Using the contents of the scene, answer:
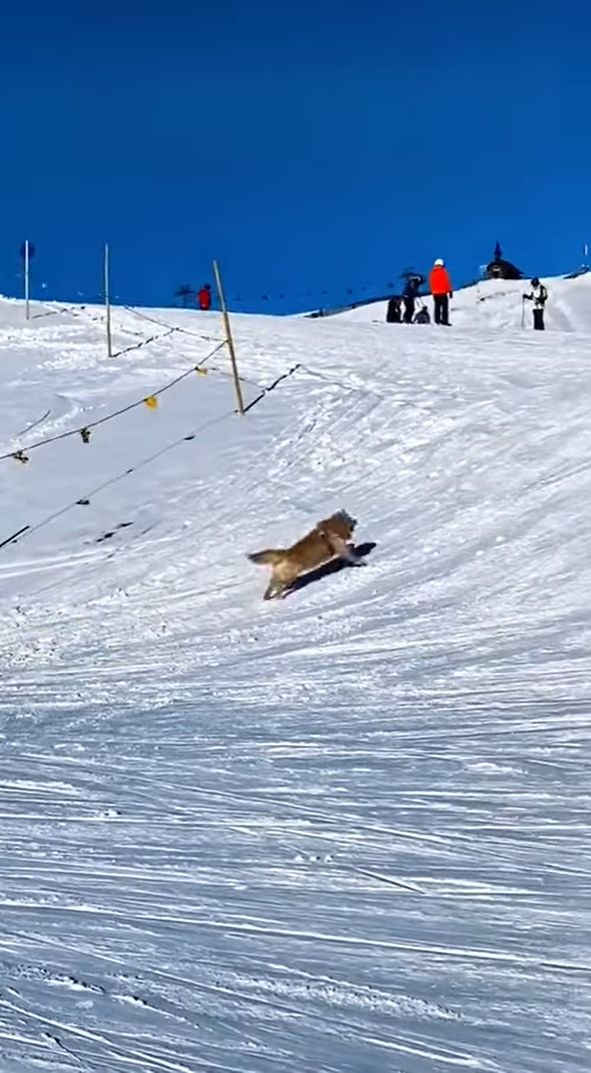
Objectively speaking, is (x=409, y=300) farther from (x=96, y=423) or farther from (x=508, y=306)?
(x=508, y=306)

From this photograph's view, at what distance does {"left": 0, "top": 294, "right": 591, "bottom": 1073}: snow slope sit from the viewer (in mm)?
4008

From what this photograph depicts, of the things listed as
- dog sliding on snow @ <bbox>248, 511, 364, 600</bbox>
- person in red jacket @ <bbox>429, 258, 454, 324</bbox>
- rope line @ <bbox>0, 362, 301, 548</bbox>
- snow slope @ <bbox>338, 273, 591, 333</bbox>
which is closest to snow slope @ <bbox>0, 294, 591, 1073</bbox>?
rope line @ <bbox>0, 362, 301, 548</bbox>

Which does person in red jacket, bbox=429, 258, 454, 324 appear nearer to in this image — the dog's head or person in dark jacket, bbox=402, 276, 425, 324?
person in dark jacket, bbox=402, 276, 425, 324

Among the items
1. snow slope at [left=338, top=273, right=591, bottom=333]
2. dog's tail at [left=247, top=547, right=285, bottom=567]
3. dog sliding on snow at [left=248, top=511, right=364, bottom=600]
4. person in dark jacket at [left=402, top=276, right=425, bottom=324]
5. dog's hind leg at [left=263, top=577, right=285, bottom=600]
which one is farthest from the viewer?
snow slope at [left=338, top=273, right=591, bottom=333]

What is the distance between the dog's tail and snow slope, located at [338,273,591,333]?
33184 millimetres

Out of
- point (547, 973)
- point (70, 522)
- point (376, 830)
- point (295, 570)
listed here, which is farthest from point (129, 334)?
point (547, 973)

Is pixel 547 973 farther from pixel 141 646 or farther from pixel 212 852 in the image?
pixel 141 646

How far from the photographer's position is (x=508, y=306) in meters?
49.9

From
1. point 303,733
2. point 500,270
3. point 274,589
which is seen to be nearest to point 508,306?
point 500,270

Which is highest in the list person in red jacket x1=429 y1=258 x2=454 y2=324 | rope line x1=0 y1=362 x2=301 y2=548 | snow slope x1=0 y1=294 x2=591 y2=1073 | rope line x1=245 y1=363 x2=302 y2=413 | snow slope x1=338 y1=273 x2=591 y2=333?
snow slope x1=338 y1=273 x2=591 y2=333

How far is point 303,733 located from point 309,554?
4497 mm

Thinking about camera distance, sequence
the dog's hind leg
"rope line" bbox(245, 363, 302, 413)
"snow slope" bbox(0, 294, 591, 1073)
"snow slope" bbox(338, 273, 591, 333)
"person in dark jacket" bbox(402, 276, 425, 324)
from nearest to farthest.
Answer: "snow slope" bbox(0, 294, 591, 1073) < the dog's hind leg < "rope line" bbox(245, 363, 302, 413) < "person in dark jacket" bbox(402, 276, 425, 324) < "snow slope" bbox(338, 273, 591, 333)

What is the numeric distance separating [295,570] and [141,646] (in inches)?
73.5

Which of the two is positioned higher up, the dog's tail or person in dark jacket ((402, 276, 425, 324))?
person in dark jacket ((402, 276, 425, 324))
